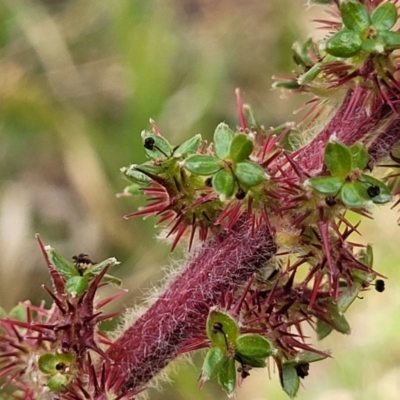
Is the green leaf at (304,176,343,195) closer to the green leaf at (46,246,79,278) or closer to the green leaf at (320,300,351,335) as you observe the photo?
the green leaf at (320,300,351,335)

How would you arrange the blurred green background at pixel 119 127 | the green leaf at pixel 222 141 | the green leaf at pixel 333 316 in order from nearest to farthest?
the green leaf at pixel 222 141, the green leaf at pixel 333 316, the blurred green background at pixel 119 127

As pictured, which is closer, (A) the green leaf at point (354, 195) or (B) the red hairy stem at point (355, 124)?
(A) the green leaf at point (354, 195)

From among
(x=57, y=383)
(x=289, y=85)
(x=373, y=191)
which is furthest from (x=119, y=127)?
(x=373, y=191)

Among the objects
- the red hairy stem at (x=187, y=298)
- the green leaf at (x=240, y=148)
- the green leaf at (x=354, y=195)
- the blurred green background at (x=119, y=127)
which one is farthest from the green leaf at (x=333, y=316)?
the blurred green background at (x=119, y=127)

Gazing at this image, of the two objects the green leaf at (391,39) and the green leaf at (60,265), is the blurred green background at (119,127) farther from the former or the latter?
the green leaf at (391,39)

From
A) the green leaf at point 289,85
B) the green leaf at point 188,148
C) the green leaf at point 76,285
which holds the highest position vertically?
the green leaf at point 289,85

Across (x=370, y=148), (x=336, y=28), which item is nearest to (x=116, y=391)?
(x=370, y=148)

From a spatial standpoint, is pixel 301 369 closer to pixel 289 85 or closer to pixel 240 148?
pixel 240 148
